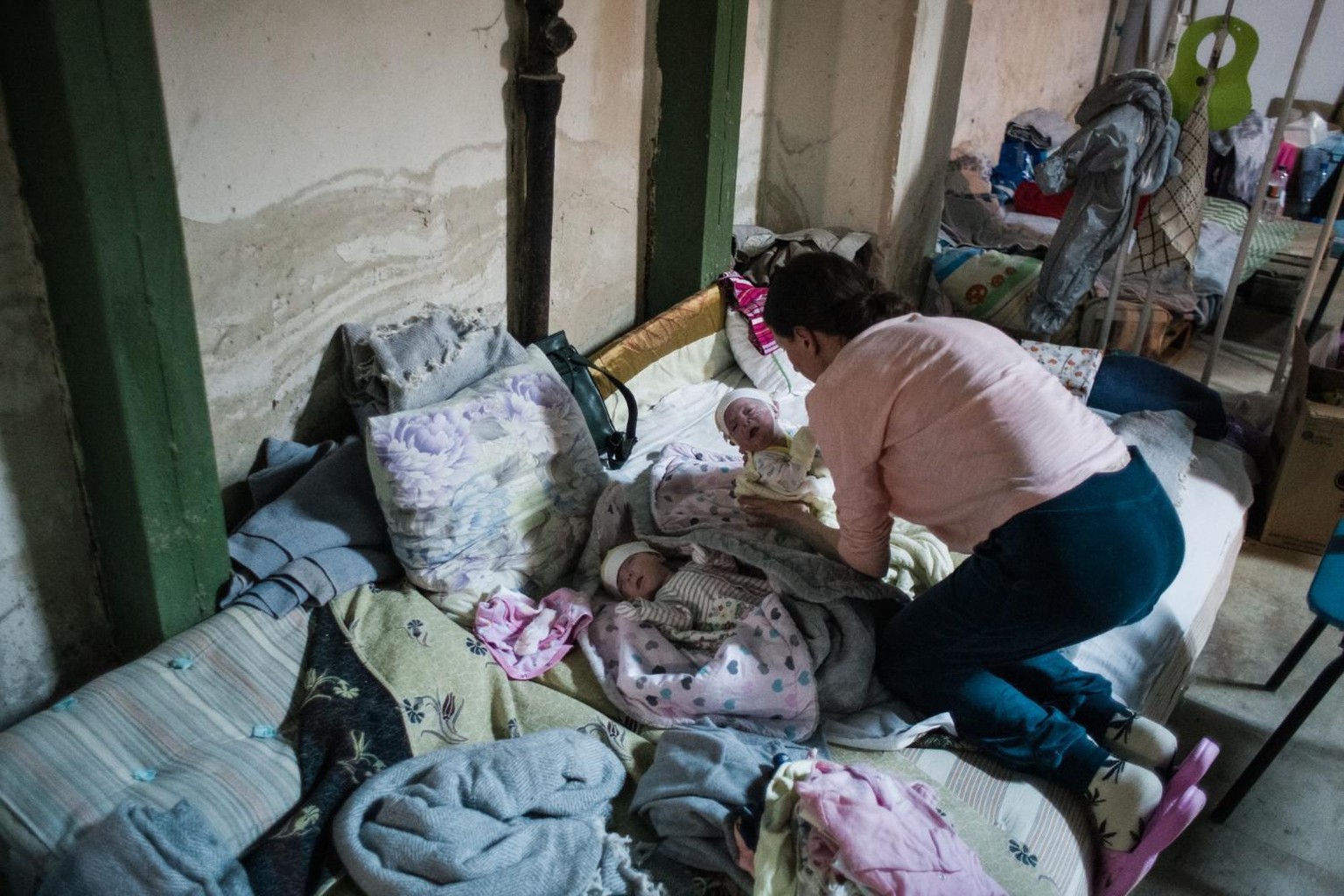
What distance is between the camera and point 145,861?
151 cm

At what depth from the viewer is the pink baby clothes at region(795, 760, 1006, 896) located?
5.13 ft

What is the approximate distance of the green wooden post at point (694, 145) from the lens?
3312mm

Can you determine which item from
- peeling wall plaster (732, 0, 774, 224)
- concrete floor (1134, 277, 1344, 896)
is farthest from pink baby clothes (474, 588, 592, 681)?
peeling wall plaster (732, 0, 774, 224)

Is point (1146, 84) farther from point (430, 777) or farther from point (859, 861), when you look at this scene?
point (430, 777)

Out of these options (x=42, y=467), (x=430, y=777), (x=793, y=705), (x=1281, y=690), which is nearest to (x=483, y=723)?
(x=430, y=777)

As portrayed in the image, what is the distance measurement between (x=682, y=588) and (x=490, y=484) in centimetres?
51

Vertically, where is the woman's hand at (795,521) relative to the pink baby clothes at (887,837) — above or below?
above

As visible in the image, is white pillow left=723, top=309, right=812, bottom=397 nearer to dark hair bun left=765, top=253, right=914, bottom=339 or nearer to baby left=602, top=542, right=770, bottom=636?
baby left=602, top=542, right=770, bottom=636

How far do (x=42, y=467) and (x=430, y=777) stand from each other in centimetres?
90

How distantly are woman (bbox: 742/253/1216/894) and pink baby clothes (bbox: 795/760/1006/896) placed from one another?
→ 348mm

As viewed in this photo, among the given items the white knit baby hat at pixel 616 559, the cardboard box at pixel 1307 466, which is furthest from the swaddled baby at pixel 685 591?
the cardboard box at pixel 1307 466

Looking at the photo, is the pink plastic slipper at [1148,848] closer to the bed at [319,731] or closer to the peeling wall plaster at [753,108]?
the bed at [319,731]

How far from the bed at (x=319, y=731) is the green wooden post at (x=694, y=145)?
1.74 metres

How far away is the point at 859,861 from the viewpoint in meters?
1.56
